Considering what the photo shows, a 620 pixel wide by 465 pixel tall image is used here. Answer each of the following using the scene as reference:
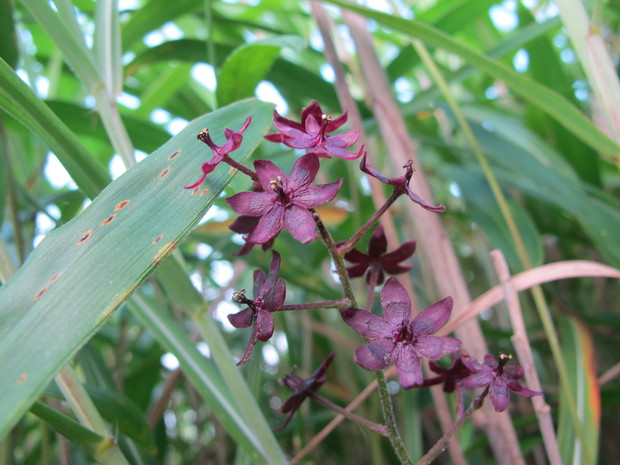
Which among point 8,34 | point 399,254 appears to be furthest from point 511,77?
point 8,34

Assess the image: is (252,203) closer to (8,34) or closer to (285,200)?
(285,200)

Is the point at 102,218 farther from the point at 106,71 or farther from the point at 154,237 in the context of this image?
the point at 106,71

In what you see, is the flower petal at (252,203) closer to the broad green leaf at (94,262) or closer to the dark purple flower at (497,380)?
the broad green leaf at (94,262)


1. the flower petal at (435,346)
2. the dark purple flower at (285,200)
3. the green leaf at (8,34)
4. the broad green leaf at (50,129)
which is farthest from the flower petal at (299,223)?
the green leaf at (8,34)

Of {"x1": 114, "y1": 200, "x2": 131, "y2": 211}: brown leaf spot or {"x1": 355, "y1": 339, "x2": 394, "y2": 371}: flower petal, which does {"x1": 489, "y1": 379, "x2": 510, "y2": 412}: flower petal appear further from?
{"x1": 114, "y1": 200, "x2": 131, "y2": 211}: brown leaf spot

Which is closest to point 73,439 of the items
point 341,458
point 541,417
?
point 541,417

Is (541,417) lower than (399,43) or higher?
lower
